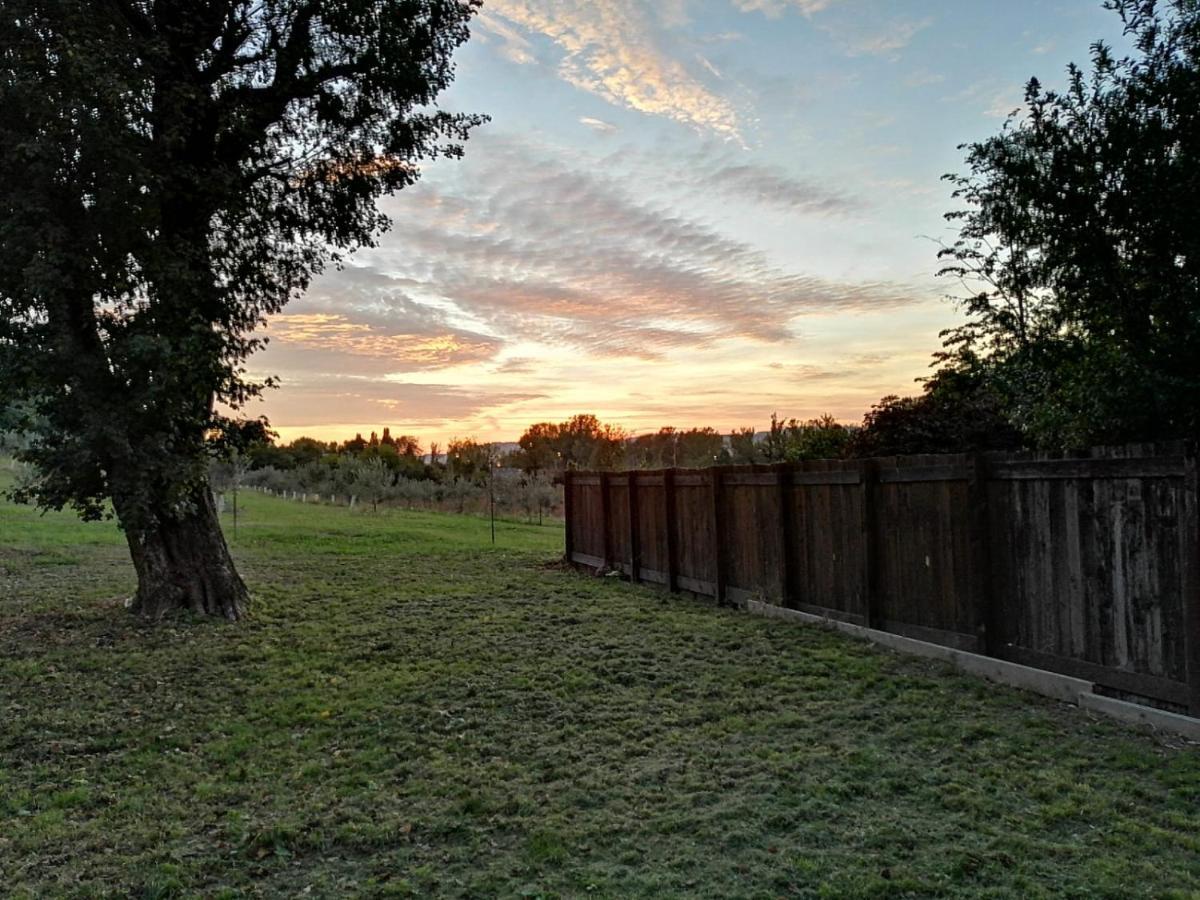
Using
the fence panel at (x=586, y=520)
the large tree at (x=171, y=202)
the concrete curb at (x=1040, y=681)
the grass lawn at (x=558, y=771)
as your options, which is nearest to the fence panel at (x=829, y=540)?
the concrete curb at (x=1040, y=681)

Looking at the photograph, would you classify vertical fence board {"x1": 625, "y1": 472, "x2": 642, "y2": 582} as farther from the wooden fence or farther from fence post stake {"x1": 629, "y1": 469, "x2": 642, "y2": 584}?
the wooden fence

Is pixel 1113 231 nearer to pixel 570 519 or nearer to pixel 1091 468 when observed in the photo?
pixel 1091 468

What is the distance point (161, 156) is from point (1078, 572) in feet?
27.5

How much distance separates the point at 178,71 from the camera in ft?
26.8

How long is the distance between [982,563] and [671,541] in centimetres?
517

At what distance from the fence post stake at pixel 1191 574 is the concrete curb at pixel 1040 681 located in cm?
13

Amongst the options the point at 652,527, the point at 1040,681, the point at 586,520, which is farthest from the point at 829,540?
the point at 586,520

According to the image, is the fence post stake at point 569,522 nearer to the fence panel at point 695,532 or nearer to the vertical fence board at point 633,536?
the vertical fence board at point 633,536

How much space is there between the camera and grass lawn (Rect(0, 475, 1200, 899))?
3043 millimetres

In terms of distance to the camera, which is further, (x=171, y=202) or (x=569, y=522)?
(x=569, y=522)

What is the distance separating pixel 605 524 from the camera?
1250cm

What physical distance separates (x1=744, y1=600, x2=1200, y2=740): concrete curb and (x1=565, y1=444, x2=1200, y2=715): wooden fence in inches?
2.8

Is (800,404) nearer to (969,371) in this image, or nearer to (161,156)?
(969,371)

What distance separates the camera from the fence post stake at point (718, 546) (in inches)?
363
